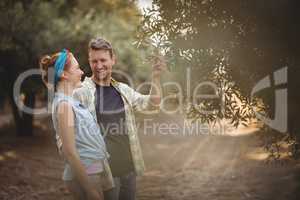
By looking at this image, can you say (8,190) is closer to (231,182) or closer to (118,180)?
(231,182)

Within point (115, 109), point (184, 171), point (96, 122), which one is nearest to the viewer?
point (96, 122)

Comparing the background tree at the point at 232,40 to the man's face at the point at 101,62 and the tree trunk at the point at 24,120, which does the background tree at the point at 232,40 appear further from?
the tree trunk at the point at 24,120

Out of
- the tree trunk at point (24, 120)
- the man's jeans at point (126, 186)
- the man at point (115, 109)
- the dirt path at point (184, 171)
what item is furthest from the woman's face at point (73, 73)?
the tree trunk at point (24, 120)

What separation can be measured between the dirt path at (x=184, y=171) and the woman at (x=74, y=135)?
5.34m

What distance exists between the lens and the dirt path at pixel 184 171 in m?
9.57

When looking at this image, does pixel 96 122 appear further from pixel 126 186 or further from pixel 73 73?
pixel 126 186

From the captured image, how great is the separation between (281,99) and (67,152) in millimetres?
3801

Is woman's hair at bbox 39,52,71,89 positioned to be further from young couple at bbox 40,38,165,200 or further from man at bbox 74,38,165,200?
man at bbox 74,38,165,200

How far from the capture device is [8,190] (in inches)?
398

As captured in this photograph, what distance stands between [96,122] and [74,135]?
2.04ft

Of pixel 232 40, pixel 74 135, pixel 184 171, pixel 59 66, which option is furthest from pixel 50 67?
pixel 184 171

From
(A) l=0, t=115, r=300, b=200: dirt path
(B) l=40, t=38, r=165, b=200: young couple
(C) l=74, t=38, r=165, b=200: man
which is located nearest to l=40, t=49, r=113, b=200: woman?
(B) l=40, t=38, r=165, b=200: young couple

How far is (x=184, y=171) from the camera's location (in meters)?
12.1

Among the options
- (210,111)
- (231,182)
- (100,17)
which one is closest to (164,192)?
(231,182)
